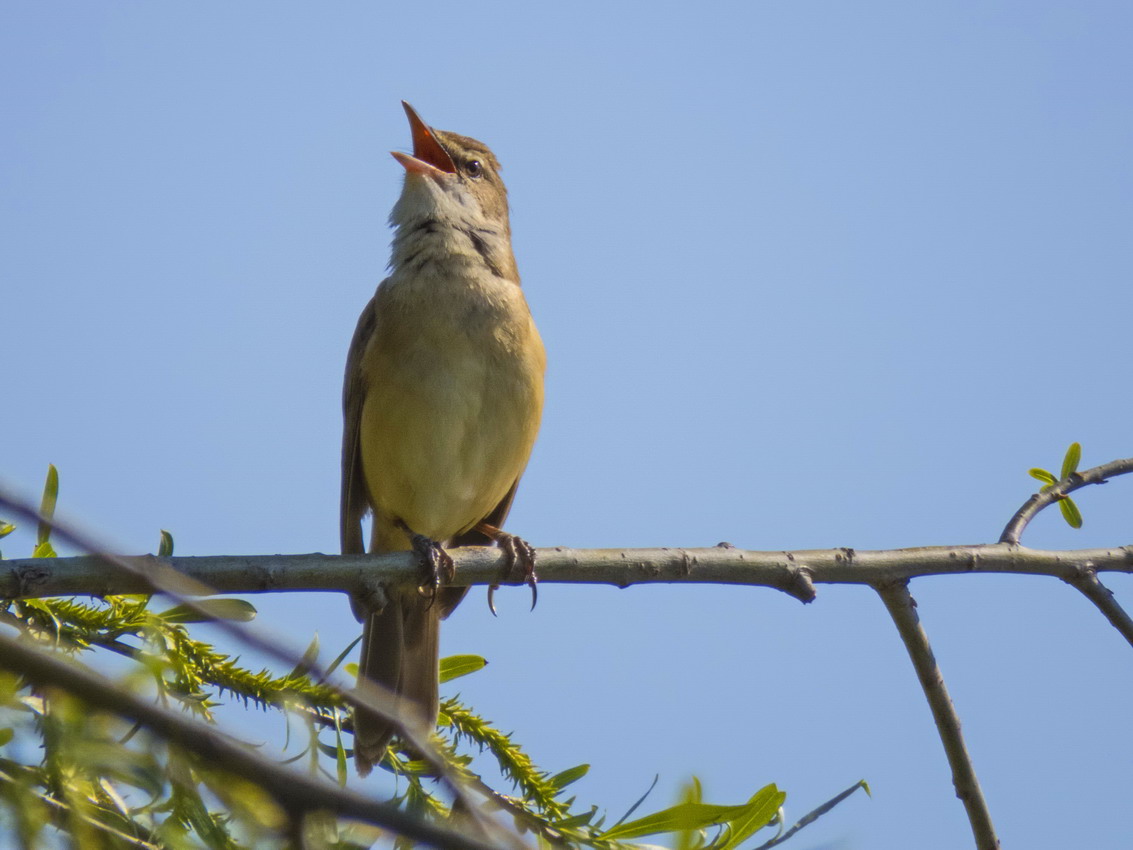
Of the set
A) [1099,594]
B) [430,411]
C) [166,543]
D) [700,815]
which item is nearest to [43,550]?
[166,543]

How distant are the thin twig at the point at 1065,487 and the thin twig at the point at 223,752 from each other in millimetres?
2990

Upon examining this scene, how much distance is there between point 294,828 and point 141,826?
157 cm

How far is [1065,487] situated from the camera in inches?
139

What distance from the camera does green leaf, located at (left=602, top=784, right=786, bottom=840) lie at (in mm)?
2736

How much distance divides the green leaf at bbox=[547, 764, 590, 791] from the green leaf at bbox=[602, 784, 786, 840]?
0.16 m

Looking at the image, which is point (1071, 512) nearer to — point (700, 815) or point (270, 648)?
point (700, 815)

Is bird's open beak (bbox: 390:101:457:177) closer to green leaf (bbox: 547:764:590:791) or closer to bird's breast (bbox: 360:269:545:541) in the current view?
bird's breast (bbox: 360:269:545:541)

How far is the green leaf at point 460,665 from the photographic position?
11.6 feet

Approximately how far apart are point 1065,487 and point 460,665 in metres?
1.92

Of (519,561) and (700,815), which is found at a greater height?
(519,561)

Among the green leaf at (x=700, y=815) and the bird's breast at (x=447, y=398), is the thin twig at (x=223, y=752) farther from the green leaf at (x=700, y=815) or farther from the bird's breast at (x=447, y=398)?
the bird's breast at (x=447, y=398)

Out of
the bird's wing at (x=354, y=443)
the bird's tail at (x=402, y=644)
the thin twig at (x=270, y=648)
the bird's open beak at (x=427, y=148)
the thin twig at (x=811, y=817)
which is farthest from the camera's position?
the bird's open beak at (x=427, y=148)

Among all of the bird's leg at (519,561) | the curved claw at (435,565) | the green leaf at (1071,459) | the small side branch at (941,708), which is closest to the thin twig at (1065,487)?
the green leaf at (1071,459)

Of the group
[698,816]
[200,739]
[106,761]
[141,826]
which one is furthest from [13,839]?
[698,816]
